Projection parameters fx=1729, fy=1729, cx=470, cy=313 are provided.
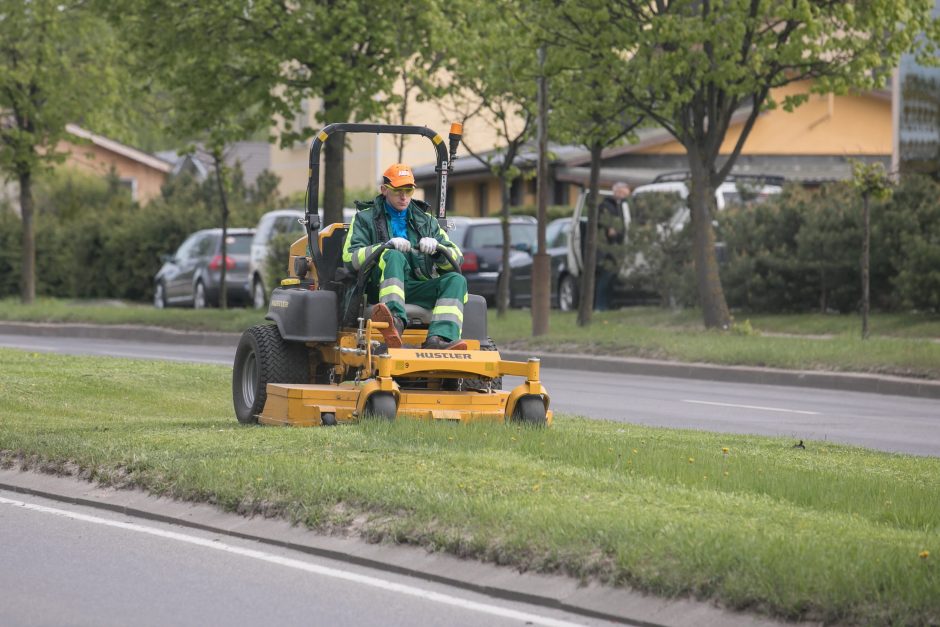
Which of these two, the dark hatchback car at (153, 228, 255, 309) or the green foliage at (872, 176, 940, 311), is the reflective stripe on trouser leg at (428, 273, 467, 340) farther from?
the dark hatchback car at (153, 228, 255, 309)

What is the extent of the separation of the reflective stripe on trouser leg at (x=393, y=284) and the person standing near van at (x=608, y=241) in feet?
60.3

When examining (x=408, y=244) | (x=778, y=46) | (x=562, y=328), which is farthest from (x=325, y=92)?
(x=408, y=244)

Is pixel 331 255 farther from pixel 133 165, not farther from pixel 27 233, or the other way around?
pixel 133 165

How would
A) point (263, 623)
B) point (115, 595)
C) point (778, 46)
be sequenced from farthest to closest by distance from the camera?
1. point (778, 46)
2. point (115, 595)
3. point (263, 623)

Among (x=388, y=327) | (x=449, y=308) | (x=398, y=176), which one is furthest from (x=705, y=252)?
(x=388, y=327)

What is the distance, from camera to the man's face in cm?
1245

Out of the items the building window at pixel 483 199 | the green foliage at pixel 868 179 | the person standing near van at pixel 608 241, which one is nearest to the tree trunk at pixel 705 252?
the green foliage at pixel 868 179

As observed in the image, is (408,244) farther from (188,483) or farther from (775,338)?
(775,338)

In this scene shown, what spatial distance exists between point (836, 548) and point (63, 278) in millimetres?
39681

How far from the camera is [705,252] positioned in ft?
84.8

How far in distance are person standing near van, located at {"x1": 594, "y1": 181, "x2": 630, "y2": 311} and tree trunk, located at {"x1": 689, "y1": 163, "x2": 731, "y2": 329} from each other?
4341 millimetres

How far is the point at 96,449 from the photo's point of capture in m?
10.8

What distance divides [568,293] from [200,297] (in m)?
8.23

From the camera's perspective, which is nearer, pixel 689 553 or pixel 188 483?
pixel 689 553
